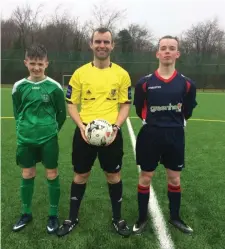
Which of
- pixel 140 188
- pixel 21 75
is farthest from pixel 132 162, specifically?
pixel 21 75

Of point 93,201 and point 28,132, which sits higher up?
point 28,132

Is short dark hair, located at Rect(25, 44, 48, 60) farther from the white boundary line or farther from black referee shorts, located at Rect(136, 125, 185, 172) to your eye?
the white boundary line

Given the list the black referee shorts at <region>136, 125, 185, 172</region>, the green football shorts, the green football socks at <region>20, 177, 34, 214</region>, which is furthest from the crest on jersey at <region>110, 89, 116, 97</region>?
the green football socks at <region>20, 177, 34, 214</region>

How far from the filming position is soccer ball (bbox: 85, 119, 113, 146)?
3.20 metres

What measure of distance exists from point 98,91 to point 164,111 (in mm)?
699

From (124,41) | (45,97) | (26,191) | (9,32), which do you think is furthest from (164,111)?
(9,32)

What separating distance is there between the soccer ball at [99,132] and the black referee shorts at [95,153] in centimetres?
17

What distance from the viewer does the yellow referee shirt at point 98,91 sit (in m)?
3.38

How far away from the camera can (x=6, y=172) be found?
5449mm

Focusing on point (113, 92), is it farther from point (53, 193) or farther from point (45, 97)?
point (53, 193)

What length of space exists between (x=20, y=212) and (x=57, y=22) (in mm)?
51507

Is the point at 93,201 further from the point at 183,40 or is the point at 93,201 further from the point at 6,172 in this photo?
the point at 183,40

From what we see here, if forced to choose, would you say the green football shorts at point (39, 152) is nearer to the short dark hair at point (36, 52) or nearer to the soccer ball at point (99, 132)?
the soccer ball at point (99, 132)

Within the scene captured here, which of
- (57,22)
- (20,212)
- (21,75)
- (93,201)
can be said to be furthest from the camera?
(57,22)
